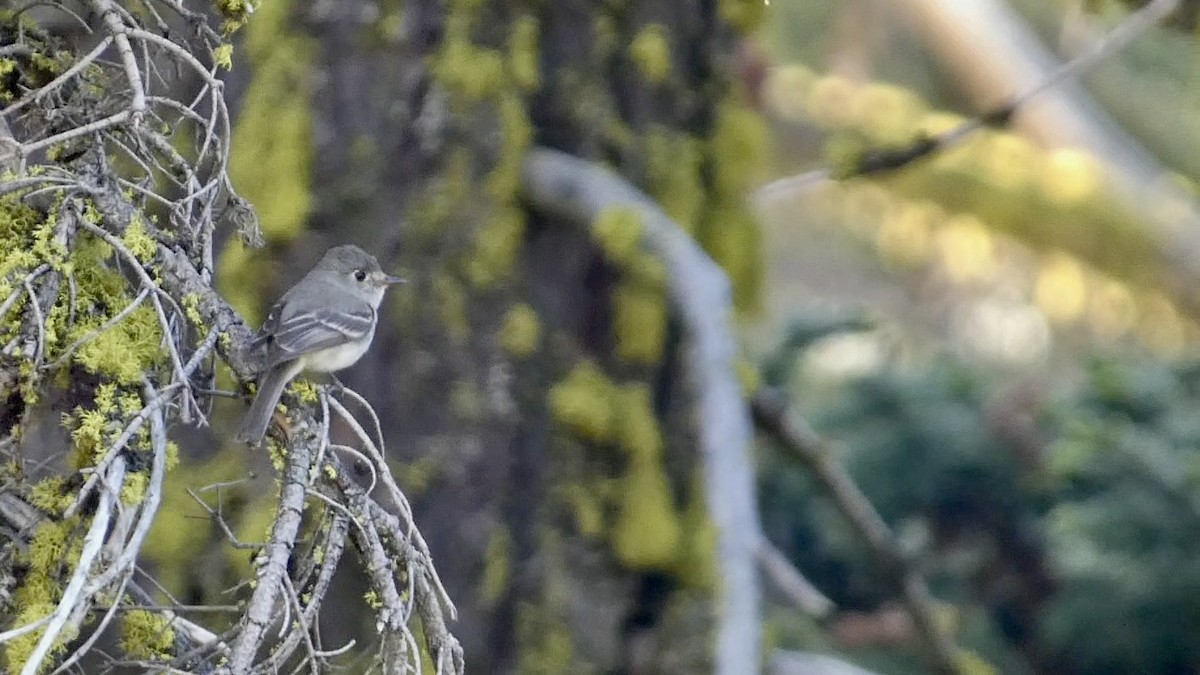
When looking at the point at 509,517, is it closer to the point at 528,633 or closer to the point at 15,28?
the point at 528,633

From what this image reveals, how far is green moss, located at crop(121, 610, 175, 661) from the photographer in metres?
1.16

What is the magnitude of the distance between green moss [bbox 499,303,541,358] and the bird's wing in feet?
1.64

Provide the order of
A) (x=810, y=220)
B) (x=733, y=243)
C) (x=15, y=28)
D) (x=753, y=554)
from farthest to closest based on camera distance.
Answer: (x=810, y=220)
(x=733, y=243)
(x=753, y=554)
(x=15, y=28)

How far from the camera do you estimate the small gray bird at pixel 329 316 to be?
1.51 m

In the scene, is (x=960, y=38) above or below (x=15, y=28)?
above

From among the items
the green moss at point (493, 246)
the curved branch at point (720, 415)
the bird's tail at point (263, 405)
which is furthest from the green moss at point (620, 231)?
the bird's tail at point (263, 405)

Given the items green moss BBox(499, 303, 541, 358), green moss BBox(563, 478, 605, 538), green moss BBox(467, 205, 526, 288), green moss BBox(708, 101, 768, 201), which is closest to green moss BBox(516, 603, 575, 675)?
green moss BBox(563, 478, 605, 538)

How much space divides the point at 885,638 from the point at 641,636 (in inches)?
47.5

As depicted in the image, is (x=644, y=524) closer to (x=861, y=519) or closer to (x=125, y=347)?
(x=861, y=519)

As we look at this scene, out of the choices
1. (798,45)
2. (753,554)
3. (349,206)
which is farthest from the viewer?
(798,45)

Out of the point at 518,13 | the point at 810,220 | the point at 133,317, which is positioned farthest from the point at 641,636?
the point at 810,220

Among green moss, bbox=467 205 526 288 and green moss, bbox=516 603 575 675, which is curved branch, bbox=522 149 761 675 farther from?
green moss, bbox=516 603 575 675

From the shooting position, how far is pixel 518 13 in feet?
8.42

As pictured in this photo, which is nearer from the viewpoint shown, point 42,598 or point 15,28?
point 42,598
